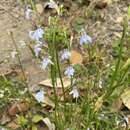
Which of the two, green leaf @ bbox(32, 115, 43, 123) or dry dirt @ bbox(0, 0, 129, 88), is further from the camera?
dry dirt @ bbox(0, 0, 129, 88)

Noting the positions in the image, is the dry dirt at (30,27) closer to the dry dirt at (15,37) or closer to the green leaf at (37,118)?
the dry dirt at (15,37)

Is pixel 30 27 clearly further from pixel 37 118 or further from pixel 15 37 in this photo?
pixel 37 118

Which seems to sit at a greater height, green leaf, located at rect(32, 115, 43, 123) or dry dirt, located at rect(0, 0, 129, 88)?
dry dirt, located at rect(0, 0, 129, 88)

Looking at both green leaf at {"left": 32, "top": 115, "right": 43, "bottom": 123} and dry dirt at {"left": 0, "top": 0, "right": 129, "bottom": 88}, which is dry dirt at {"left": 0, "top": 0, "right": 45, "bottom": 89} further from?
green leaf at {"left": 32, "top": 115, "right": 43, "bottom": 123}

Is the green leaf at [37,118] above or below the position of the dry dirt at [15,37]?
below

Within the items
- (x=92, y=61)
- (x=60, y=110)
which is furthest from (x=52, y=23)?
(x=92, y=61)

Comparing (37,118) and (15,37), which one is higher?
(15,37)

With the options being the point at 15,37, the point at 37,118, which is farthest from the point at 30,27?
the point at 37,118

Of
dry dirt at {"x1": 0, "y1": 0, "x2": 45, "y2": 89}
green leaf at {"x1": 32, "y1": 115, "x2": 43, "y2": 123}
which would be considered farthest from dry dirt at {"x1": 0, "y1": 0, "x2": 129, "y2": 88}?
green leaf at {"x1": 32, "y1": 115, "x2": 43, "y2": 123}

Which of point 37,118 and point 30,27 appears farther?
point 30,27

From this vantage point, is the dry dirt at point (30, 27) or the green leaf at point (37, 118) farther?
the dry dirt at point (30, 27)

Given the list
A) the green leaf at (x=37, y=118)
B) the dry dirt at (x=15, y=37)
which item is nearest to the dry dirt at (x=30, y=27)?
the dry dirt at (x=15, y=37)

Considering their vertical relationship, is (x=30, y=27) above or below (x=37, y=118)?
above
